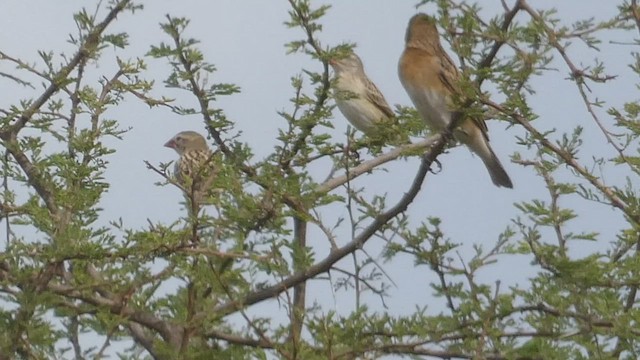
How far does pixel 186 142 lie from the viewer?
932 centimetres

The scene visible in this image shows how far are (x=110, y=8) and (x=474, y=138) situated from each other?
5.82 feet

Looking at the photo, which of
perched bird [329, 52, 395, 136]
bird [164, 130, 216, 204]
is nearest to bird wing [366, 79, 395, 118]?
perched bird [329, 52, 395, 136]

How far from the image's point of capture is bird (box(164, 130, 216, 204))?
15.6 ft

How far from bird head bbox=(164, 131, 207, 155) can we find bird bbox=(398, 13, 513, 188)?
2.86 meters

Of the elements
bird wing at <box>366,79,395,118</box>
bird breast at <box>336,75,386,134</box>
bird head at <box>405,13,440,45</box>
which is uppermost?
bird wing at <box>366,79,395,118</box>

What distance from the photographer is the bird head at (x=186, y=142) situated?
30.0 feet

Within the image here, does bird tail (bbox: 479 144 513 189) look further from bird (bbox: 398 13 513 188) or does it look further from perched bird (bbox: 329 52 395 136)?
perched bird (bbox: 329 52 395 136)

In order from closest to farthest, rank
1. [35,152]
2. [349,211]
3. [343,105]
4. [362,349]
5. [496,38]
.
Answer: [496,38]
[362,349]
[349,211]
[35,152]
[343,105]

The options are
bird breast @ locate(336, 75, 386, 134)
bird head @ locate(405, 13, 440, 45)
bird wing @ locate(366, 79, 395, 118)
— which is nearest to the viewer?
bird head @ locate(405, 13, 440, 45)

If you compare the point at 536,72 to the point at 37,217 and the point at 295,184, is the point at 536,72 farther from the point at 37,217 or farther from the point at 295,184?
the point at 37,217

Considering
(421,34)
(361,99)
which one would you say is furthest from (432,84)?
(361,99)

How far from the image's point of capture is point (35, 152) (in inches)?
218

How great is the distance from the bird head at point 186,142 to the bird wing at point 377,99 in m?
1.15

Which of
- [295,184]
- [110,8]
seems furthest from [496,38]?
[110,8]
